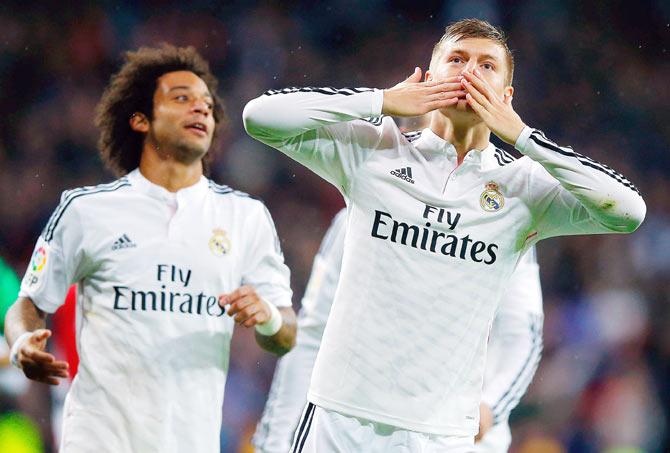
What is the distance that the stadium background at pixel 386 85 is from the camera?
26.0ft

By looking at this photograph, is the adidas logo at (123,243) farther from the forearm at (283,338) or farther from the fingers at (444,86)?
the fingers at (444,86)

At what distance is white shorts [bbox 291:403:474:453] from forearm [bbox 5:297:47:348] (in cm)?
143

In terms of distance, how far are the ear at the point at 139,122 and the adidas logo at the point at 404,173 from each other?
1.76 m

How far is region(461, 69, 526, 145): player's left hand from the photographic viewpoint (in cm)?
334

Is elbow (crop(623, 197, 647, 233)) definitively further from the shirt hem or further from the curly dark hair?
the curly dark hair

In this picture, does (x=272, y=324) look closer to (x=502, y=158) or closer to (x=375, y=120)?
(x=375, y=120)

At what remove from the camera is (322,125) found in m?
3.43

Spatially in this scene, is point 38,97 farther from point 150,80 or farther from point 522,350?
point 522,350

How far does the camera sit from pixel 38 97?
960 cm

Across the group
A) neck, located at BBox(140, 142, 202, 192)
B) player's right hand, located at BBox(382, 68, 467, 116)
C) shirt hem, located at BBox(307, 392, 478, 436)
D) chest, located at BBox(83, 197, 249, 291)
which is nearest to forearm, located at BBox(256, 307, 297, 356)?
chest, located at BBox(83, 197, 249, 291)

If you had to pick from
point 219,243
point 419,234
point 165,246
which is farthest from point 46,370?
point 419,234

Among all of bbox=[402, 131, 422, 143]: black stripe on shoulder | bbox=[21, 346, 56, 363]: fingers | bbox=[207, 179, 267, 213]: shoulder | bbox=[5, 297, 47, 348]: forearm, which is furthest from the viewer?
bbox=[207, 179, 267, 213]: shoulder

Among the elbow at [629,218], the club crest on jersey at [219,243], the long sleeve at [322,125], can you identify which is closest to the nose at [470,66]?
the long sleeve at [322,125]

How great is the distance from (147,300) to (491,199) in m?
1.51
